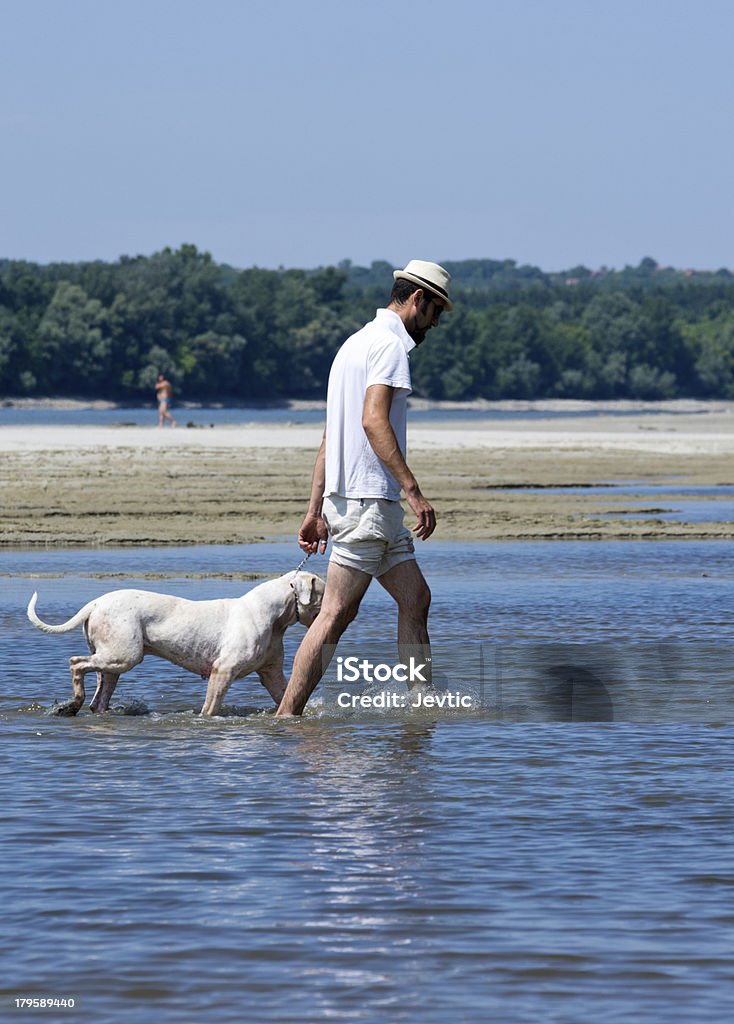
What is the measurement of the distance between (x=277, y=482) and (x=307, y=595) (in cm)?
1660

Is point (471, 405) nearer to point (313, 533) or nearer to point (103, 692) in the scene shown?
point (103, 692)

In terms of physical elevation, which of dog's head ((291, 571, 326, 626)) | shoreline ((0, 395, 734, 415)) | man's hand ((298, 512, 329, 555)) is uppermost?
man's hand ((298, 512, 329, 555))

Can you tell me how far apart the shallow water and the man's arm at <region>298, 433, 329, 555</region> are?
754 millimetres

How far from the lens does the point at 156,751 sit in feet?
23.1

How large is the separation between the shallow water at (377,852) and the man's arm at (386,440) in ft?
3.08

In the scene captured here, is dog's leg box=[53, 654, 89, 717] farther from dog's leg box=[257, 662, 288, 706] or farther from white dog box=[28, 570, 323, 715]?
dog's leg box=[257, 662, 288, 706]

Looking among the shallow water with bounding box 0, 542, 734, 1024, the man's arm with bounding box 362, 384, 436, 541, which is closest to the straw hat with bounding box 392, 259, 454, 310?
the man's arm with bounding box 362, 384, 436, 541

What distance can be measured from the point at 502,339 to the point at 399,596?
440 ft

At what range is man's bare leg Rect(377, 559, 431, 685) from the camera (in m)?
7.48

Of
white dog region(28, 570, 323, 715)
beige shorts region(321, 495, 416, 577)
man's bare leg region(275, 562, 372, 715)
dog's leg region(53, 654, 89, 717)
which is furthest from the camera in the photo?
dog's leg region(53, 654, 89, 717)

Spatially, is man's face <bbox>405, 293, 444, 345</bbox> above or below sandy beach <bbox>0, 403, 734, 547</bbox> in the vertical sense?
above

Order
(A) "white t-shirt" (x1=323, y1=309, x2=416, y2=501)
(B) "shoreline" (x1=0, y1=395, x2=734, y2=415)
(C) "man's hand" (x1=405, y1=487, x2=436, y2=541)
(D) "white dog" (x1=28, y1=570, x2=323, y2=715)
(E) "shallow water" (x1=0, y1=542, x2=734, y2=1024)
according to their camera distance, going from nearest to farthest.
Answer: (E) "shallow water" (x1=0, y1=542, x2=734, y2=1024) < (C) "man's hand" (x1=405, y1=487, x2=436, y2=541) < (A) "white t-shirt" (x1=323, y1=309, x2=416, y2=501) < (D) "white dog" (x1=28, y1=570, x2=323, y2=715) < (B) "shoreline" (x1=0, y1=395, x2=734, y2=415)

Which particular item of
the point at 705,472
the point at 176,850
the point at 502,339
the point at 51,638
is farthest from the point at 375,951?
the point at 502,339

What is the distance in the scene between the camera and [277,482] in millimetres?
24188
